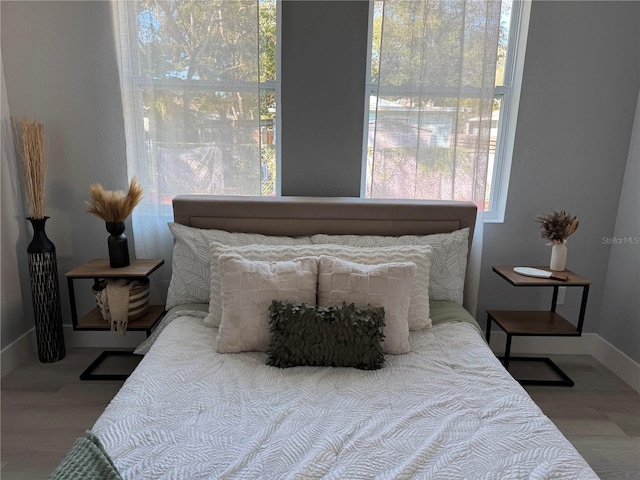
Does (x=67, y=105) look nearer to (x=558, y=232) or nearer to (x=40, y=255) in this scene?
(x=40, y=255)

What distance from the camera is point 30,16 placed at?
93.5 inches

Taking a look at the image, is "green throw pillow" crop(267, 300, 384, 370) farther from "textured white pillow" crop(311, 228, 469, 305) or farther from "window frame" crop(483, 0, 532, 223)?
"window frame" crop(483, 0, 532, 223)

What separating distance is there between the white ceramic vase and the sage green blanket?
236 centimetres

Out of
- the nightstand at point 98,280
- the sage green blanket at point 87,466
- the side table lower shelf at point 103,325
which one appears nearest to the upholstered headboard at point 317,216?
the nightstand at point 98,280

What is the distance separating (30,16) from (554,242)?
10.2 feet

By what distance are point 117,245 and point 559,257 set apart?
2440 mm

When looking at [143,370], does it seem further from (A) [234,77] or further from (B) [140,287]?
(A) [234,77]

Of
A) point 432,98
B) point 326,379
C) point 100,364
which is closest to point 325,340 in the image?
point 326,379

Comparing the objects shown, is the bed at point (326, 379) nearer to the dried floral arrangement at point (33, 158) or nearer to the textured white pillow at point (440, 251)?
the textured white pillow at point (440, 251)

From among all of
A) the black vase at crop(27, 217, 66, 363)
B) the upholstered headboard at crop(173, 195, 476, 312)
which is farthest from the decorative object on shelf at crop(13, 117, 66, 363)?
the upholstered headboard at crop(173, 195, 476, 312)

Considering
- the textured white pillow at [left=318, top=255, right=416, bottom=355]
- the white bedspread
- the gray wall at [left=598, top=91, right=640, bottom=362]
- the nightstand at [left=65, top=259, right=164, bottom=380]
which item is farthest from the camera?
the gray wall at [left=598, top=91, right=640, bottom=362]

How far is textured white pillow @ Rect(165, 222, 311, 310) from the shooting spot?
219 cm

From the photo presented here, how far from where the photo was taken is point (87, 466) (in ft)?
3.47

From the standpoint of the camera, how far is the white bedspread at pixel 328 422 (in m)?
1.16
